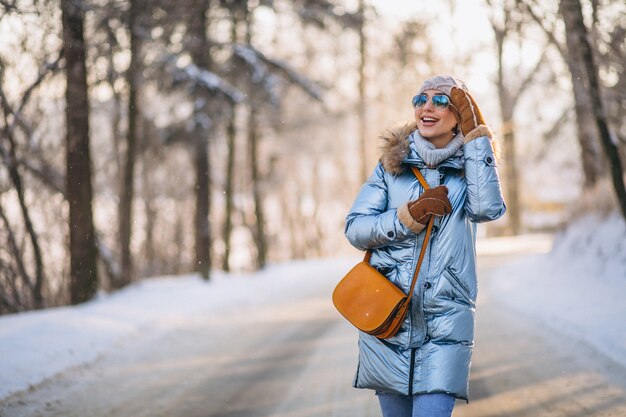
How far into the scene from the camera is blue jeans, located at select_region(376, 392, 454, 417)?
127 inches

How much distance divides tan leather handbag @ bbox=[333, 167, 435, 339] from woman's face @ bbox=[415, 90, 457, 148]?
0.67 feet

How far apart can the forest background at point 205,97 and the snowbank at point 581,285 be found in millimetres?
737

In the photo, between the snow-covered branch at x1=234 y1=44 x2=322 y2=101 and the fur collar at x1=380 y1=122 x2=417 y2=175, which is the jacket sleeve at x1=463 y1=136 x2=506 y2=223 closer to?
the fur collar at x1=380 y1=122 x2=417 y2=175

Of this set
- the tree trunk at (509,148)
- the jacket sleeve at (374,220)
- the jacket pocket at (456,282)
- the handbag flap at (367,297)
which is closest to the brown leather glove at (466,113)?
the jacket sleeve at (374,220)

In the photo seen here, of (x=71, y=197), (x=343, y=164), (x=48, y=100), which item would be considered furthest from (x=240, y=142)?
(x=71, y=197)

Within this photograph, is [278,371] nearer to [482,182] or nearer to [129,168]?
[482,182]

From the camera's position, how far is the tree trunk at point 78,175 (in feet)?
37.6

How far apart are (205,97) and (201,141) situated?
42.3 inches

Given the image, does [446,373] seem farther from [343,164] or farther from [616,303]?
[343,164]

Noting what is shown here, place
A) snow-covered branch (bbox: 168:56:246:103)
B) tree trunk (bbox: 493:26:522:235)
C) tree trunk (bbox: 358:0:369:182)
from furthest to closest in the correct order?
tree trunk (bbox: 493:26:522:235), tree trunk (bbox: 358:0:369:182), snow-covered branch (bbox: 168:56:246:103)

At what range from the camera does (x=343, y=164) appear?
4162 centimetres

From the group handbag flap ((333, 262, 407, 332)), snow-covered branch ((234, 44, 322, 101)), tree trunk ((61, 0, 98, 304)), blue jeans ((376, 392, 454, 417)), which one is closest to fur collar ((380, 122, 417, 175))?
handbag flap ((333, 262, 407, 332))

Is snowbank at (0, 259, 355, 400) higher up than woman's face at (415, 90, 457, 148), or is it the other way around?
woman's face at (415, 90, 457, 148)

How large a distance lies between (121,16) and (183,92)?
4147 mm
